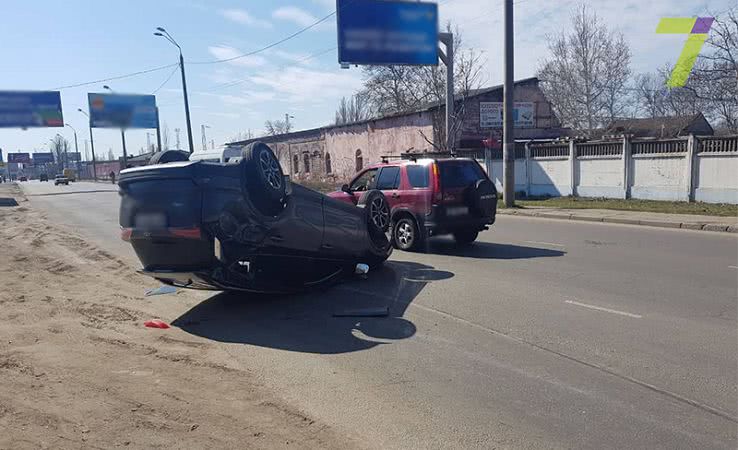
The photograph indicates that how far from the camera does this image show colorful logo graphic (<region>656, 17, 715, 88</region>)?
2148 centimetres

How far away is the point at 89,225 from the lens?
18.1 meters

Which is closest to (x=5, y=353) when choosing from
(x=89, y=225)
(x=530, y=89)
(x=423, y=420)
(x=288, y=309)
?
(x=288, y=309)

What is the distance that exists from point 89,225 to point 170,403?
631 inches

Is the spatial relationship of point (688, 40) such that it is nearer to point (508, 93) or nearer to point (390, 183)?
point (508, 93)

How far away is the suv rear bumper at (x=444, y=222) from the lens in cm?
Result: 1054

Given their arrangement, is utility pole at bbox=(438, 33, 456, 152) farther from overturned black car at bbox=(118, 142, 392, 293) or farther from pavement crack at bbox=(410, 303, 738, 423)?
pavement crack at bbox=(410, 303, 738, 423)

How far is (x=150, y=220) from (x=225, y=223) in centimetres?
83

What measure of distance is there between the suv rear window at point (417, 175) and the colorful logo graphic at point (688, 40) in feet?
47.6

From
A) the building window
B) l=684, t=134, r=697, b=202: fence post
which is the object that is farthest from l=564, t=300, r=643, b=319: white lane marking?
the building window

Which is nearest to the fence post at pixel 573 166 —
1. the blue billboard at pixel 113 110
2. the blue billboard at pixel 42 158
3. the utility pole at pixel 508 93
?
the utility pole at pixel 508 93

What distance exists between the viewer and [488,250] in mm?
10984

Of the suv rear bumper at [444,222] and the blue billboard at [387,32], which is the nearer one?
the suv rear bumper at [444,222]

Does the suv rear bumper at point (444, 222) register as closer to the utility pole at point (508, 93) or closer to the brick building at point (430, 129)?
the utility pole at point (508, 93)

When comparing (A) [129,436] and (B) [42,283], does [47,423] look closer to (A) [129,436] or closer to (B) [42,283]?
(A) [129,436]
